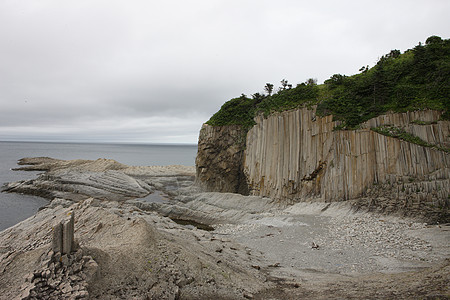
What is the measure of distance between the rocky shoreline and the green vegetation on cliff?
813 cm

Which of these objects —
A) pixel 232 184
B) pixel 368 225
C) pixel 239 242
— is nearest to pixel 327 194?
pixel 368 225

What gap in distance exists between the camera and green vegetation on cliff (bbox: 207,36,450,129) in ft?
62.0

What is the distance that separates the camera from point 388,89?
2080 centimetres

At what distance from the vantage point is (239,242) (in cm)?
1647

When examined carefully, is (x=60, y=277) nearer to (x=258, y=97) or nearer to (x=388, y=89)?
(x=388, y=89)

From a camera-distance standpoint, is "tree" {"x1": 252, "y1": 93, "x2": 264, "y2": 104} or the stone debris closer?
the stone debris

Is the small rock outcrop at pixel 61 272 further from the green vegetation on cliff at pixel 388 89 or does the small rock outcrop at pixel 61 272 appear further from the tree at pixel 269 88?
the tree at pixel 269 88

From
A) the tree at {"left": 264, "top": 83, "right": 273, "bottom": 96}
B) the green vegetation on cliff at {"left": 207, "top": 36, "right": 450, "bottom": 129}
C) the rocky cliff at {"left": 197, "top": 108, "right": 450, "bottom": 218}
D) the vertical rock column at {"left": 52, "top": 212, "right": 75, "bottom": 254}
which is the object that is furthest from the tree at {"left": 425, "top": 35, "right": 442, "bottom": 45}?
the vertical rock column at {"left": 52, "top": 212, "right": 75, "bottom": 254}

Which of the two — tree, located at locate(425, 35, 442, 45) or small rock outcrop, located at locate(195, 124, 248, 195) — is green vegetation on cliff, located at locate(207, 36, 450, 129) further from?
small rock outcrop, located at locate(195, 124, 248, 195)

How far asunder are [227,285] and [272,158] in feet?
59.1

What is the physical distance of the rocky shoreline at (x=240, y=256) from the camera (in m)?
6.88

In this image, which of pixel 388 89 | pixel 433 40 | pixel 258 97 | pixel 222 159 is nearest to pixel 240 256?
pixel 388 89

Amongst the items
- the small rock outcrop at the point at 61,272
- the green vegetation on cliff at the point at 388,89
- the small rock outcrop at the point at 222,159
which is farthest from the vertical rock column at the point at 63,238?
the small rock outcrop at the point at 222,159

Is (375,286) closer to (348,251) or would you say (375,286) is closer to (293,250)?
(348,251)
